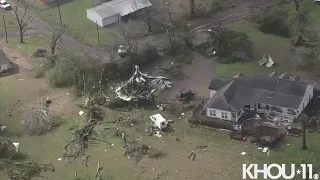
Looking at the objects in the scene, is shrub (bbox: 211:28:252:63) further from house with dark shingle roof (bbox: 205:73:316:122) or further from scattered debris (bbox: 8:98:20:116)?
scattered debris (bbox: 8:98:20:116)

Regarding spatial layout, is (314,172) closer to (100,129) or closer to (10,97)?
(100,129)

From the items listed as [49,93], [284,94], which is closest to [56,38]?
[49,93]

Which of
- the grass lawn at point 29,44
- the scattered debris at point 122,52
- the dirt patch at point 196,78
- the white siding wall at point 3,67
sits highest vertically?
the scattered debris at point 122,52

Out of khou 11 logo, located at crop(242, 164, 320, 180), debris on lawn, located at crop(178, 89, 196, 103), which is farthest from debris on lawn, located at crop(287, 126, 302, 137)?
debris on lawn, located at crop(178, 89, 196, 103)

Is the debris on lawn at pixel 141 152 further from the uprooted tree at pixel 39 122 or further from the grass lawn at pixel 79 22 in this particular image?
the grass lawn at pixel 79 22

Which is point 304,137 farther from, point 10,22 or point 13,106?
point 10,22

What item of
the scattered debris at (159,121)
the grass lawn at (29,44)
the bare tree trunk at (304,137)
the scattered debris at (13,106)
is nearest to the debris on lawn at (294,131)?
the bare tree trunk at (304,137)

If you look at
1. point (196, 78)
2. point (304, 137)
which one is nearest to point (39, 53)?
point (196, 78)
